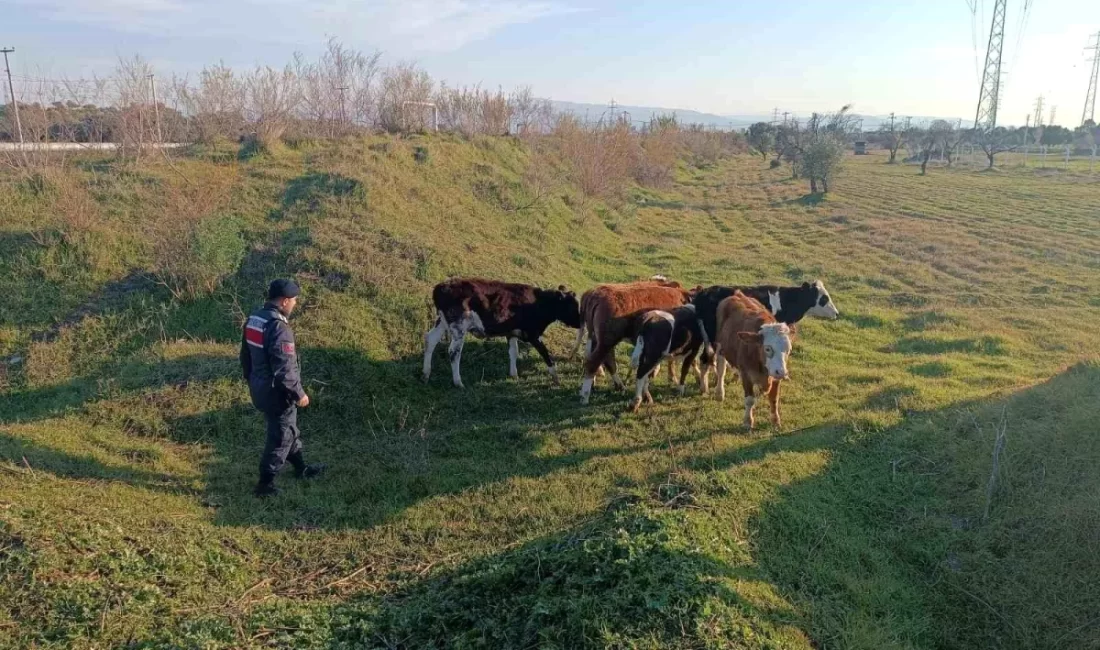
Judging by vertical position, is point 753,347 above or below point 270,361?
below

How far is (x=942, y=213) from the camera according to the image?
26.4m

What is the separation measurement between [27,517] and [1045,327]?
15.4m

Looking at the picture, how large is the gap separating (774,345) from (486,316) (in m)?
3.81

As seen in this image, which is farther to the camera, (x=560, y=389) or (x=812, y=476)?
(x=560, y=389)

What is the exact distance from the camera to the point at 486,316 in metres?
9.22

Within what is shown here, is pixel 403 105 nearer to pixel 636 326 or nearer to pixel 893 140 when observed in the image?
pixel 636 326

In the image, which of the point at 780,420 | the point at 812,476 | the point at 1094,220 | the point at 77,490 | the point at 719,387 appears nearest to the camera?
the point at 77,490

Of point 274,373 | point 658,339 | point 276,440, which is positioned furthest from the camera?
point 658,339

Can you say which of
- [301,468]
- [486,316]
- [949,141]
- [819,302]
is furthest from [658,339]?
[949,141]

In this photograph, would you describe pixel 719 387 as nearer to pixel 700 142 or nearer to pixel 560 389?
pixel 560 389

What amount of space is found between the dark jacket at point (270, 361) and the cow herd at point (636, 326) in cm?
301

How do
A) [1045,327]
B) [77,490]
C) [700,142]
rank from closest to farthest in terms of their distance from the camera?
[77,490], [1045,327], [700,142]

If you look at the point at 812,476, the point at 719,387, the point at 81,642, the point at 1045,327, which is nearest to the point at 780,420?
the point at 719,387

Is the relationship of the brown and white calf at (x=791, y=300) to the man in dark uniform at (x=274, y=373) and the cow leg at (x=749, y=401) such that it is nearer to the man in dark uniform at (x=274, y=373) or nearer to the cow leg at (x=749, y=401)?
the cow leg at (x=749, y=401)
